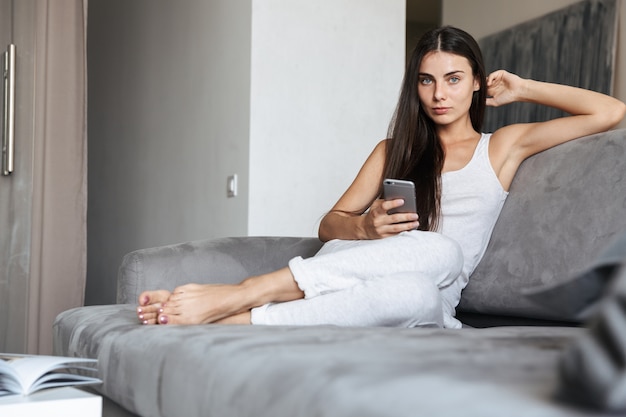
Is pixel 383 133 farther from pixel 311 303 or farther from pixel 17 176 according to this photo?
pixel 311 303

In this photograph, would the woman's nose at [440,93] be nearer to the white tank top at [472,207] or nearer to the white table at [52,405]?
the white tank top at [472,207]

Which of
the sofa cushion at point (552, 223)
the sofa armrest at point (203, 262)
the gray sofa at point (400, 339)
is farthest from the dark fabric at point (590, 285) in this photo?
the sofa armrest at point (203, 262)

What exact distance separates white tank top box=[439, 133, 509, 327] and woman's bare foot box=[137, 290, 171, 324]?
30.7 inches

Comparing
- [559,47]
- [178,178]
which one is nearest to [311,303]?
[178,178]

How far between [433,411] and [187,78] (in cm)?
358

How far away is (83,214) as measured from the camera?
3.53m

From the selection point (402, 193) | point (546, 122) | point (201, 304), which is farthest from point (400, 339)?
point (546, 122)

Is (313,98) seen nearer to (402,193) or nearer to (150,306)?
(402,193)

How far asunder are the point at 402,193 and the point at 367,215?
0.16m

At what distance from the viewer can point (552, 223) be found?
1.92m

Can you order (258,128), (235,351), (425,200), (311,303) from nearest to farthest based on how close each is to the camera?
(235,351)
(311,303)
(425,200)
(258,128)

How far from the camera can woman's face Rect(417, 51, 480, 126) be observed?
2338mm

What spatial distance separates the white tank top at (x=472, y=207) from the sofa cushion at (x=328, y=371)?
86 centimetres

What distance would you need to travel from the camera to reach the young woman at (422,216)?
5.26ft
